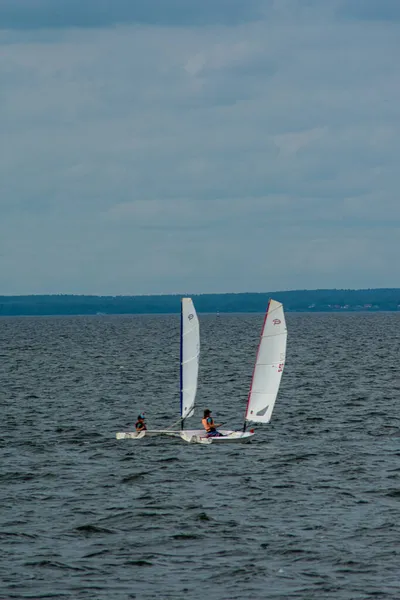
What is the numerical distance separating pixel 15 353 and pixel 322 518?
10630 centimetres

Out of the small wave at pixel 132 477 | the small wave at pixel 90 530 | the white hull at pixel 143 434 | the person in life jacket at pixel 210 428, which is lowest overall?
the small wave at pixel 90 530

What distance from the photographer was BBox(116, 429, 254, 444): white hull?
160ft

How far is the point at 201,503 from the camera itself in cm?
3531

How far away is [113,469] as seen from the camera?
42.1 meters

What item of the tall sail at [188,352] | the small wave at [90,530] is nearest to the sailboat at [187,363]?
the tall sail at [188,352]

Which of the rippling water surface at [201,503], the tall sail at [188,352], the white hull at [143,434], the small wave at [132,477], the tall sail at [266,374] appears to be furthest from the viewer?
the white hull at [143,434]

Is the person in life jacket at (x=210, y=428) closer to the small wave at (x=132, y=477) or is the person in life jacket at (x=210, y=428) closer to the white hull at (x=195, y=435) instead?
the white hull at (x=195, y=435)

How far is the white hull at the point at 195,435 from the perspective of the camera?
48.6 meters

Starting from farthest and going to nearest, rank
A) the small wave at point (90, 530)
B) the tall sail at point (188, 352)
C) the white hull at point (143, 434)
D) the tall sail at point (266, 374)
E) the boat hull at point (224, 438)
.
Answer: the white hull at point (143, 434) → the tall sail at point (188, 352) → the tall sail at point (266, 374) → the boat hull at point (224, 438) → the small wave at point (90, 530)

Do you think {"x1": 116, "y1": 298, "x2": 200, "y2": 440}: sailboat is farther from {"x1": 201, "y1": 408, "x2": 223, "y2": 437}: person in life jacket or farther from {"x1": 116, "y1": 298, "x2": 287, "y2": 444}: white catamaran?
{"x1": 201, "y1": 408, "x2": 223, "y2": 437}: person in life jacket

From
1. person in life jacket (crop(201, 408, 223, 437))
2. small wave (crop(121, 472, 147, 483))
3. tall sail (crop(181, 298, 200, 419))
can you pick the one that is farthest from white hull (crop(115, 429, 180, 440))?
small wave (crop(121, 472, 147, 483))

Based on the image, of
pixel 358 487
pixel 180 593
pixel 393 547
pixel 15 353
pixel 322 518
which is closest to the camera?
pixel 180 593

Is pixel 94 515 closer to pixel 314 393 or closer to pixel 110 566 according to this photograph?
pixel 110 566

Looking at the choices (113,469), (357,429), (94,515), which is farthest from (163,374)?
(94,515)
